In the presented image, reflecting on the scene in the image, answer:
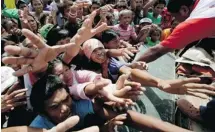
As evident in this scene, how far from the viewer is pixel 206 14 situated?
7.38 feet

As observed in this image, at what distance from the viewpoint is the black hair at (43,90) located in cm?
162

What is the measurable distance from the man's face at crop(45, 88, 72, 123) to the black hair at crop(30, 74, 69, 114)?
2 cm

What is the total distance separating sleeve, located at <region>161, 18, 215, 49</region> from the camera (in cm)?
224

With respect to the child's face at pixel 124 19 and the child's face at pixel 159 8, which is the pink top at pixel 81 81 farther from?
the child's face at pixel 159 8

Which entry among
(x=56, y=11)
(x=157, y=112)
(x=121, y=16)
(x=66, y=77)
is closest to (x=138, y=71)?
(x=157, y=112)

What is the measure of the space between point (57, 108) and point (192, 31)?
3.78ft

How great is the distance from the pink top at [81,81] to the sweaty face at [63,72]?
0.04 metres

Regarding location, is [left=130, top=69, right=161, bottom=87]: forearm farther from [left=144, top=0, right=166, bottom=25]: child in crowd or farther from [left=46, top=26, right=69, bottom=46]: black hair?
[left=144, top=0, right=166, bottom=25]: child in crowd

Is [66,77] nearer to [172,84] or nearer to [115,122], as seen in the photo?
[115,122]

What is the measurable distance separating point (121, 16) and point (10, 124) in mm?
2686

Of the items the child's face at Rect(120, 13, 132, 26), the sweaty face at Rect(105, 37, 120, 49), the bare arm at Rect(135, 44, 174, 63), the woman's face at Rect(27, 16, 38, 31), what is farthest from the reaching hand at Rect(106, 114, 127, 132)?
the child's face at Rect(120, 13, 132, 26)

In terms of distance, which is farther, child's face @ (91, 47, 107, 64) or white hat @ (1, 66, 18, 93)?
child's face @ (91, 47, 107, 64)

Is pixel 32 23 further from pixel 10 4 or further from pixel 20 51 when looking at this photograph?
pixel 20 51

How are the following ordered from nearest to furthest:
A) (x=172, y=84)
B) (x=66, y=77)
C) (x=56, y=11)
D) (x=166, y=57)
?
(x=172, y=84) < (x=66, y=77) < (x=166, y=57) < (x=56, y=11)
